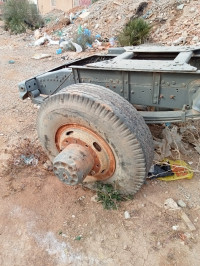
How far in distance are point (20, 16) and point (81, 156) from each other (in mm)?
16321

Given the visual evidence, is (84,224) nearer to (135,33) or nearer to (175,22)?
(135,33)

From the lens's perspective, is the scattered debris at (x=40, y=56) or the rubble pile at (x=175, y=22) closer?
the rubble pile at (x=175, y=22)

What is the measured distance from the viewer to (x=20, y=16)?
15.9m

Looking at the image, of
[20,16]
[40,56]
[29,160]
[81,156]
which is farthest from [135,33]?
[20,16]

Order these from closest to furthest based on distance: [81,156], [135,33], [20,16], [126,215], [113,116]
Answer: [113,116]
[81,156]
[126,215]
[135,33]
[20,16]

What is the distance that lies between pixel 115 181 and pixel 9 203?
4.12 ft

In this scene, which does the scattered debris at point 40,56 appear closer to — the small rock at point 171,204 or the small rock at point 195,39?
the small rock at point 195,39

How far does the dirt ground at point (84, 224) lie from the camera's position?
2.26 metres

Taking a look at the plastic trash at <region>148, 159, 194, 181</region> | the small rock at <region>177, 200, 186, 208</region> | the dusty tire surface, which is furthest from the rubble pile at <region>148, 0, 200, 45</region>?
the dusty tire surface

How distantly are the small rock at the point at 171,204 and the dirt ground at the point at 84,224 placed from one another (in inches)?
1.8

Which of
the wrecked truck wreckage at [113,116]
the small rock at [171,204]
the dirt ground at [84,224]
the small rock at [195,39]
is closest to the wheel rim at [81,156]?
the wrecked truck wreckage at [113,116]

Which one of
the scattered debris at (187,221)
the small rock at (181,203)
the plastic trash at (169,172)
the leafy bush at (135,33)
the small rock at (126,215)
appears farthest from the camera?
the leafy bush at (135,33)

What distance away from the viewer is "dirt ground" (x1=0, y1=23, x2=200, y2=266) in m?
2.26

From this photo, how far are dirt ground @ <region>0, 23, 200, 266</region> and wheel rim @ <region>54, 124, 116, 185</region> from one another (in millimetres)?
490
